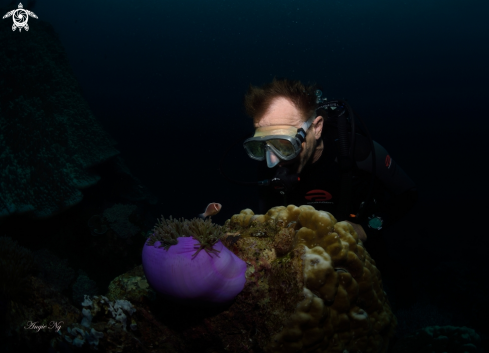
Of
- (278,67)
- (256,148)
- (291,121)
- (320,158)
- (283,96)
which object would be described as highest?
(278,67)

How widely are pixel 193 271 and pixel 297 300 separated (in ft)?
2.26

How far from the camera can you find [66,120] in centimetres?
730

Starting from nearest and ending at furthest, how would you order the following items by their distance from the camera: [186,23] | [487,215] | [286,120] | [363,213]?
[286,120], [363,213], [487,215], [186,23]

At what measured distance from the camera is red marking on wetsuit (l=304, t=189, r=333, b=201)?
130 inches

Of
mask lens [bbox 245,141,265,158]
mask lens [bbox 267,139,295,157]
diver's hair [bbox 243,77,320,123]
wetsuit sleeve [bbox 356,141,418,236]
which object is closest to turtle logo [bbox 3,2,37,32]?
diver's hair [bbox 243,77,320,123]

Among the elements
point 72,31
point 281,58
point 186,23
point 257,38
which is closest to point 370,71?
point 281,58

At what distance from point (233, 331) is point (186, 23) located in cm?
8418

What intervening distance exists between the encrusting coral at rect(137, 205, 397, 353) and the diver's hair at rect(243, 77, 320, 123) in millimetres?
1434

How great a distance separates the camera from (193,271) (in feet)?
4.59

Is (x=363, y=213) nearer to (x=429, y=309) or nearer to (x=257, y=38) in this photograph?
(x=429, y=309)

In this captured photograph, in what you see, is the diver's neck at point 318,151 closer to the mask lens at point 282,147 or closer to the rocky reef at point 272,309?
the mask lens at point 282,147

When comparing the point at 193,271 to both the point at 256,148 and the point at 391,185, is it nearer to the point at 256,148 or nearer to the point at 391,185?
Result: the point at 256,148

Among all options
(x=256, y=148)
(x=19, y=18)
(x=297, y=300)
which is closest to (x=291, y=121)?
(x=256, y=148)

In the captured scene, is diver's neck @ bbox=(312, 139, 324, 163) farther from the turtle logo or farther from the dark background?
the dark background
